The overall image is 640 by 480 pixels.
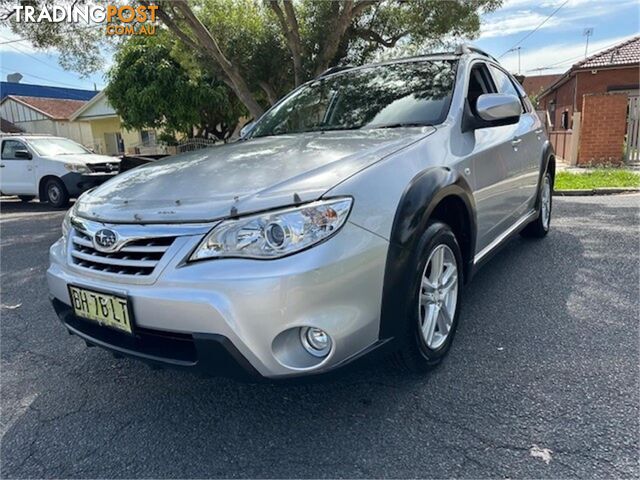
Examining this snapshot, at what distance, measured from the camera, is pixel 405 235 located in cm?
202

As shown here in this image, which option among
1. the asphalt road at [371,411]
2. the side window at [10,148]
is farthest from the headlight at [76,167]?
the asphalt road at [371,411]

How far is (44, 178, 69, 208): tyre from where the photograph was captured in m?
9.80

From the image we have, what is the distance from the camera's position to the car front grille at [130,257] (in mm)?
1880

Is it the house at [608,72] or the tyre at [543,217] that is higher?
the house at [608,72]

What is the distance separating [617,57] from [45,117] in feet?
99.9

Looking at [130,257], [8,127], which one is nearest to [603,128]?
[130,257]

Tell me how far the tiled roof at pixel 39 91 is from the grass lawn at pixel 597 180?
39501 millimetres

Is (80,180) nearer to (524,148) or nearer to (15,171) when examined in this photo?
(15,171)

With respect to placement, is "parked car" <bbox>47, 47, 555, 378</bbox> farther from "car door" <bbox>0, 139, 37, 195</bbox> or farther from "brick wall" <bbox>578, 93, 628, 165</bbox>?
"brick wall" <bbox>578, 93, 628, 165</bbox>

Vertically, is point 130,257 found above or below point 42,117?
below

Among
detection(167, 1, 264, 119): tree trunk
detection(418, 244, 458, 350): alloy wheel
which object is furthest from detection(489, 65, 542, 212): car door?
detection(167, 1, 264, 119): tree trunk

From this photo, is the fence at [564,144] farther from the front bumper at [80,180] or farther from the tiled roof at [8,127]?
the tiled roof at [8,127]

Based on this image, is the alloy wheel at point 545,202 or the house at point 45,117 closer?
the alloy wheel at point 545,202

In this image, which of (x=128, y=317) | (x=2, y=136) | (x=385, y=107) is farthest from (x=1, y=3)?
(x=128, y=317)
